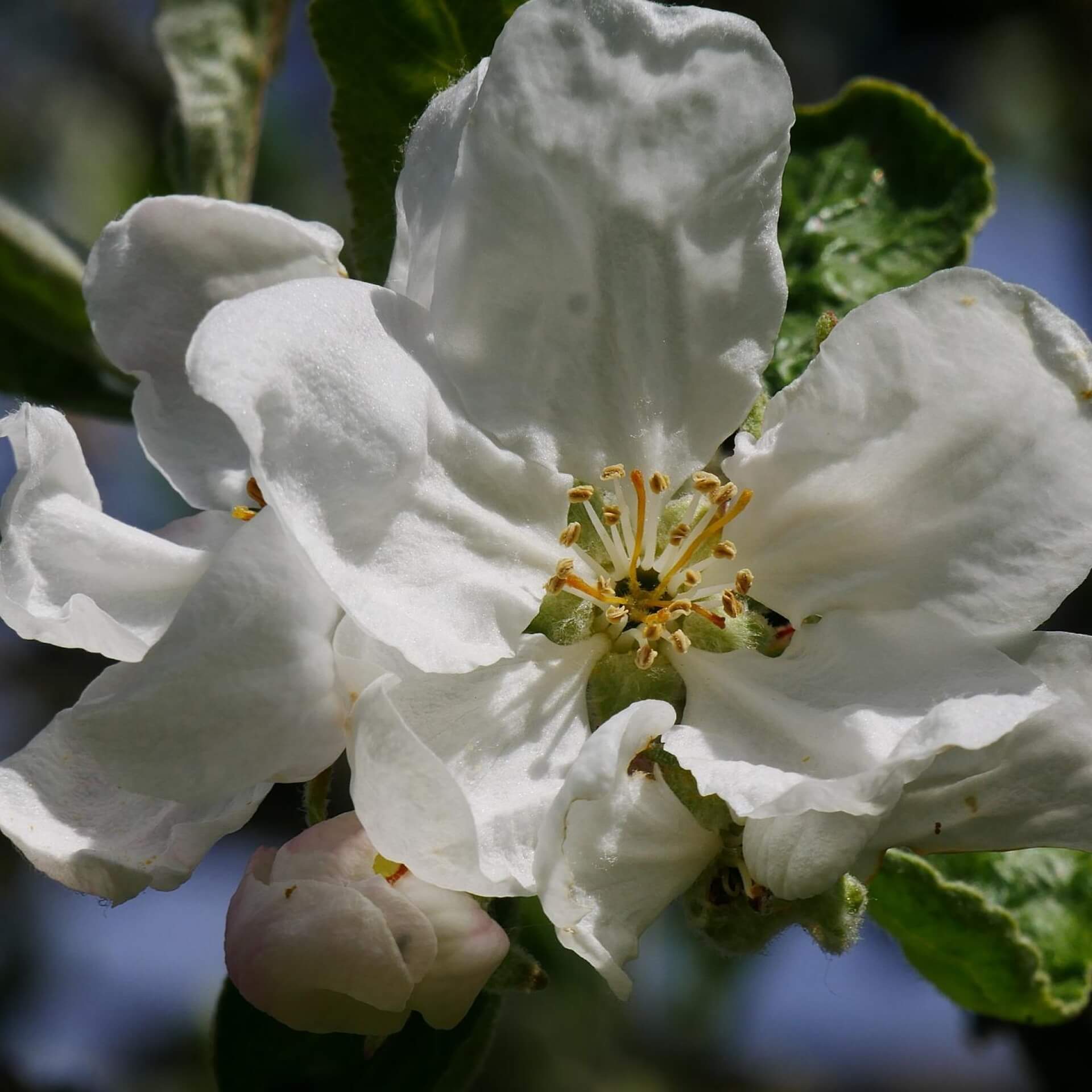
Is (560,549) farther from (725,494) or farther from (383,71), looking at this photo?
(383,71)

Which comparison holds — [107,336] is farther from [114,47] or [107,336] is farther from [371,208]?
[114,47]

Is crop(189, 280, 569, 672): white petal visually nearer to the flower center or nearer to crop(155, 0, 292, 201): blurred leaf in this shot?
the flower center

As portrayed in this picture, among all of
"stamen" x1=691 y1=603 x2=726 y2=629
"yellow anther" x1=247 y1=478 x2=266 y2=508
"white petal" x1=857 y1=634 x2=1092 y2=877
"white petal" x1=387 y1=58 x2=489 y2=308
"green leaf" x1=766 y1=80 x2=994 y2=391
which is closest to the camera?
"white petal" x1=857 y1=634 x2=1092 y2=877

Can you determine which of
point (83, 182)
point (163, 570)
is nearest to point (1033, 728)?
point (163, 570)

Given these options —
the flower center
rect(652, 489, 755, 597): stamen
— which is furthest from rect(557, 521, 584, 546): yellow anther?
rect(652, 489, 755, 597): stamen

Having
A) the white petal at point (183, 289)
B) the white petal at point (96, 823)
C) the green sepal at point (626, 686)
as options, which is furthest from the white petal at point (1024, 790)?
the white petal at point (183, 289)
